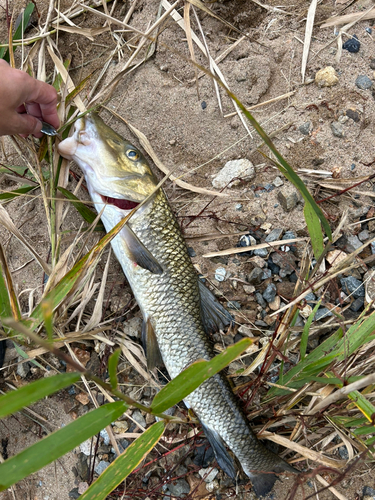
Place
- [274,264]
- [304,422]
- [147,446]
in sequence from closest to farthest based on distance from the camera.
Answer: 1. [147,446]
2. [304,422]
3. [274,264]

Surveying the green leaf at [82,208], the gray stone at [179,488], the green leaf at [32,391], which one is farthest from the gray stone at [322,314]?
the green leaf at [32,391]

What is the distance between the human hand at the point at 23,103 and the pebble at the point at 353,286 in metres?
2.63

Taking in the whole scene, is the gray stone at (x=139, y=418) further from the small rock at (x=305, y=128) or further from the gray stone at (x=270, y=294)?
Answer: the small rock at (x=305, y=128)

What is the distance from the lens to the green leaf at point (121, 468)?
1803 mm

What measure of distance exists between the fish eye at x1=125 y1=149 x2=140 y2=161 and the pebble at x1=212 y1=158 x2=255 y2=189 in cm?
75

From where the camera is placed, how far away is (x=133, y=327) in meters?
3.04

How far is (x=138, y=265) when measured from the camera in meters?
2.80

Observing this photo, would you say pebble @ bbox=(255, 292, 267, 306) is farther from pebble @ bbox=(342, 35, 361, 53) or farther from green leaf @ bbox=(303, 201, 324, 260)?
pebble @ bbox=(342, 35, 361, 53)

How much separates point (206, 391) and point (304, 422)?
0.68 meters

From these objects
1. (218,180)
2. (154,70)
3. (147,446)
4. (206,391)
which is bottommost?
(206,391)

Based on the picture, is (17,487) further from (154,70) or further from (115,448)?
(154,70)

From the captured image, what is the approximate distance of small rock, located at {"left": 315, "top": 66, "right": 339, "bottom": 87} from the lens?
327cm

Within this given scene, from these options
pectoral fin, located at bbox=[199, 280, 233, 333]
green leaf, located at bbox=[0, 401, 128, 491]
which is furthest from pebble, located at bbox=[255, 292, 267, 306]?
green leaf, located at bbox=[0, 401, 128, 491]

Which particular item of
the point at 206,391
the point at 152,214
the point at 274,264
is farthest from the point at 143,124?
the point at 206,391
